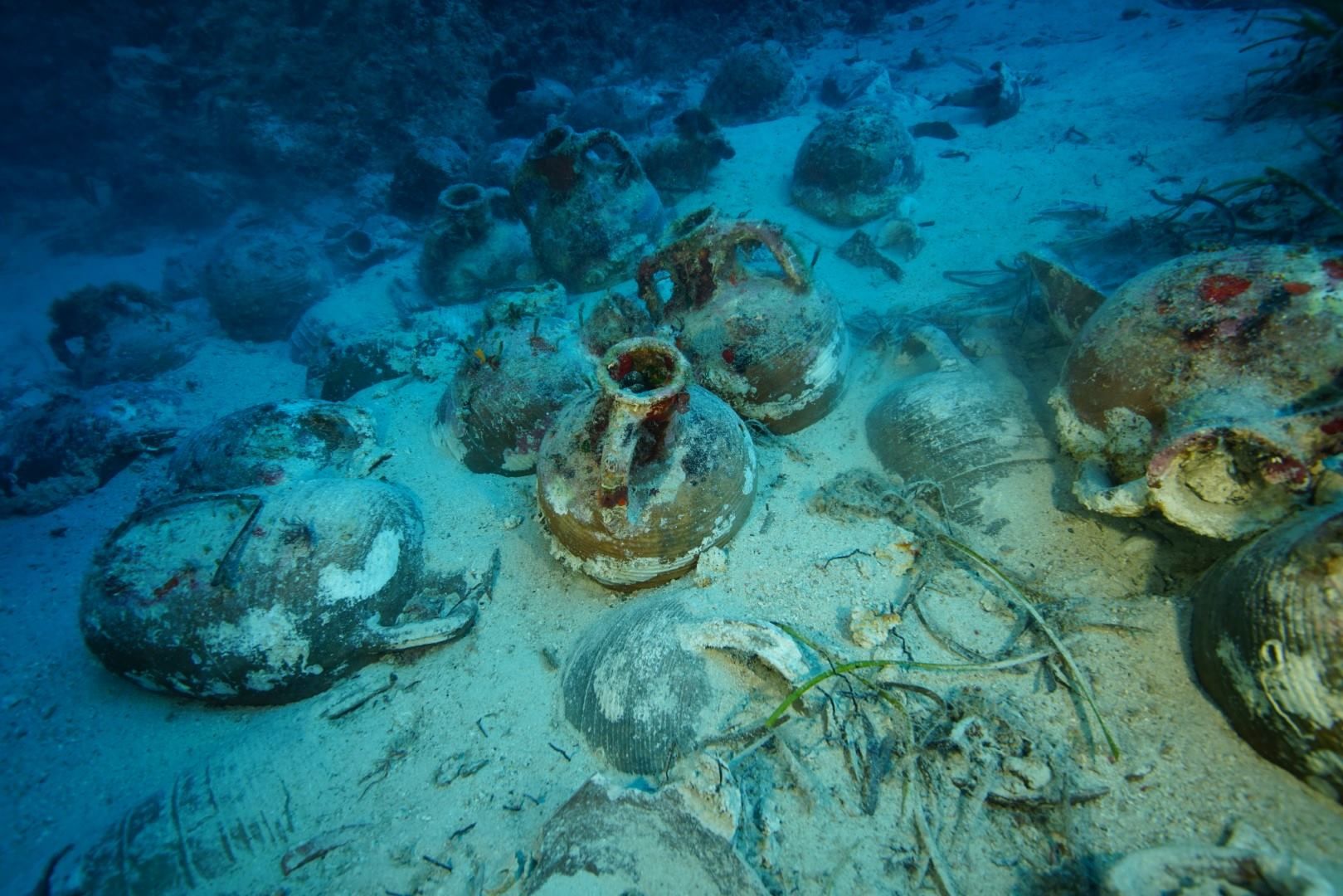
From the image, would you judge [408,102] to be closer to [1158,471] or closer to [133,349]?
[133,349]

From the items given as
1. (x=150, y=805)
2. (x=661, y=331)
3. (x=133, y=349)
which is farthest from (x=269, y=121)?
(x=150, y=805)

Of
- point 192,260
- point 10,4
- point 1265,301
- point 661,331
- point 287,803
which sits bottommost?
point 192,260

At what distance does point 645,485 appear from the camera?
2.62m

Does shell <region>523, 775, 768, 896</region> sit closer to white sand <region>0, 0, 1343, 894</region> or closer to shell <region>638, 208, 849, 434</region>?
white sand <region>0, 0, 1343, 894</region>

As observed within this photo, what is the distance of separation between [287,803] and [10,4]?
21.1 meters

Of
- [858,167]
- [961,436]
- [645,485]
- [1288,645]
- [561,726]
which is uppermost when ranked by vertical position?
[858,167]

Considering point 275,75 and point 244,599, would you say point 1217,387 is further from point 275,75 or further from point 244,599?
point 275,75

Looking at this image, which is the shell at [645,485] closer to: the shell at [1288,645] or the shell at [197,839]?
the shell at [197,839]

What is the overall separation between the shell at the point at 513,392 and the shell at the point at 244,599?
Answer: 1.18m

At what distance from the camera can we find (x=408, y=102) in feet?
34.9

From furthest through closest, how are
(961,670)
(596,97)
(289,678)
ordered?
(596,97)
(289,678)
(961,670)

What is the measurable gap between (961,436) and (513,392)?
3101 mm

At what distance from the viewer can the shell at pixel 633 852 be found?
5.59 feet

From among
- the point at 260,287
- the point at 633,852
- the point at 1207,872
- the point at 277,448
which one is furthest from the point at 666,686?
the point at 260,287
